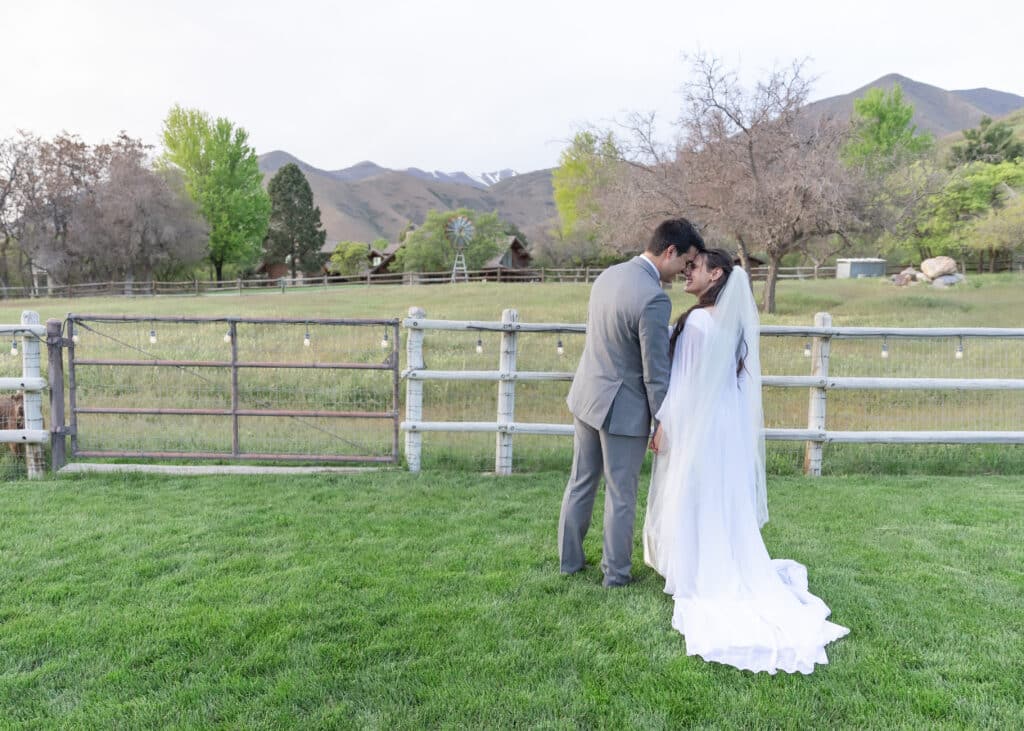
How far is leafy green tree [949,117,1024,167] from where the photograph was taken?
52969 millimetres

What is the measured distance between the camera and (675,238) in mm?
3836

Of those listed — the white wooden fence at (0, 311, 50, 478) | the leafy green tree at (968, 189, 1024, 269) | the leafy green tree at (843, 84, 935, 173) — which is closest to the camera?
the white wooden fence at (0, 311, 50, 478)

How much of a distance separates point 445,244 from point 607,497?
5140 centimetres

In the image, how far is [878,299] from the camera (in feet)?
84.8

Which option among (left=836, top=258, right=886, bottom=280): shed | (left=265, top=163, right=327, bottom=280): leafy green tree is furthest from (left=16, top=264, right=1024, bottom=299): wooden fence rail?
(left=265, top=163, right=327, bottom=280): leafy green tree

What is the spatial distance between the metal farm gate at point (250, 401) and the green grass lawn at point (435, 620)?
108cm

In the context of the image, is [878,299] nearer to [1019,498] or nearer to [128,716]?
[1019,498]

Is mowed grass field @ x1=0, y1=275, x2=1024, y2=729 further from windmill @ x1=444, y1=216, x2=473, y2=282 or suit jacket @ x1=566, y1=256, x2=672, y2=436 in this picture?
windmill @ x1=444, y1=216, x2=473, y2=282

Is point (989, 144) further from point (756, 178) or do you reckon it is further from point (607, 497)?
point (607, 497)

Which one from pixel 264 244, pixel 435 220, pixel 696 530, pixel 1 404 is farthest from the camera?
pixel 264 244

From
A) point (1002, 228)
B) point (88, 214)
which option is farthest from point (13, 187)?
point (1002, 228)

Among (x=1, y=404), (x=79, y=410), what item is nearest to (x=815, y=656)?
(x=79, y=410)

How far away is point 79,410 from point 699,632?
232 inches

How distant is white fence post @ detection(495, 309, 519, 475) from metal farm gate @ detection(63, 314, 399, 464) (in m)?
1.01
